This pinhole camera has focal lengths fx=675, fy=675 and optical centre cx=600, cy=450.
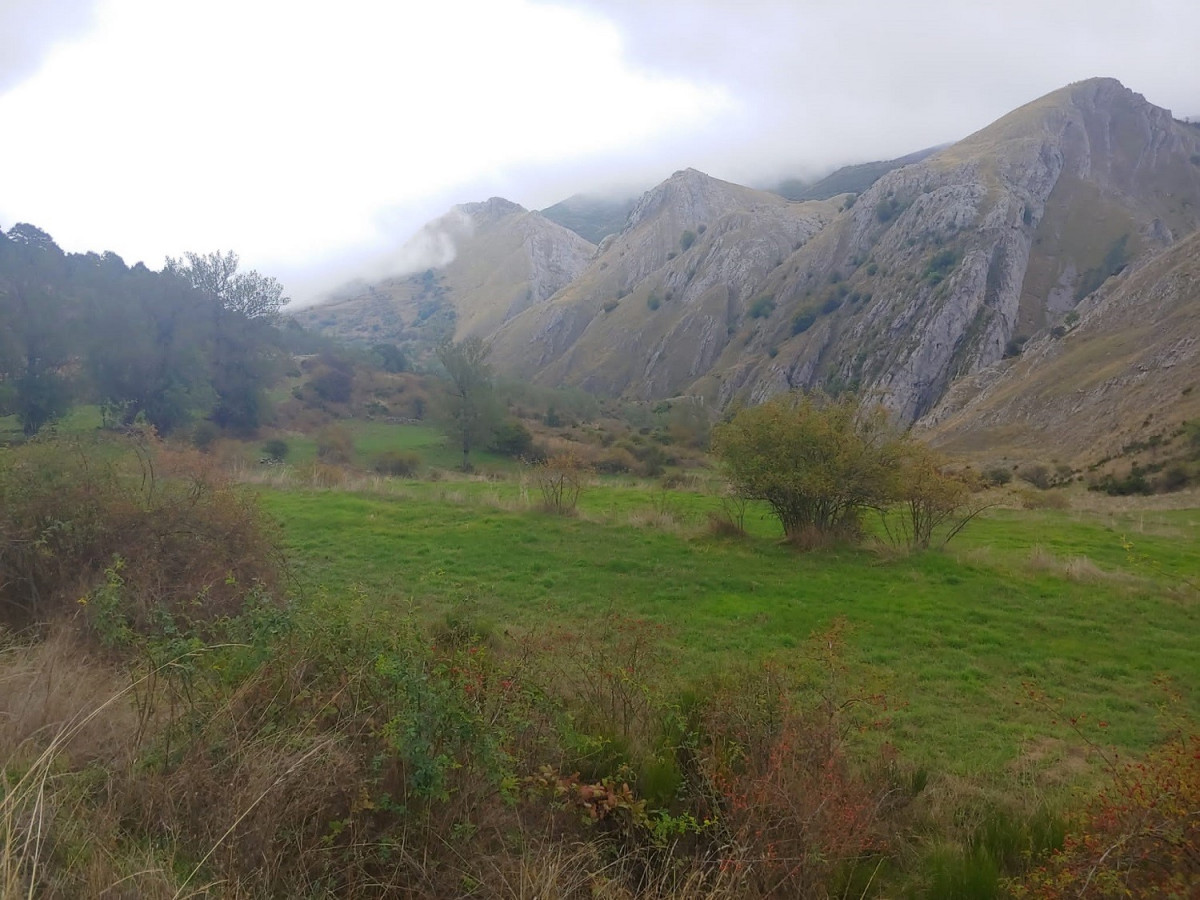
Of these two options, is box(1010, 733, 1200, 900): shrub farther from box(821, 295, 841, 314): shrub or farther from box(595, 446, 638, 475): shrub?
box(821, 295, 841, 314): shrub

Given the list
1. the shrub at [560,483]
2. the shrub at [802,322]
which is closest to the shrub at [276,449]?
the shrub at [560,483]

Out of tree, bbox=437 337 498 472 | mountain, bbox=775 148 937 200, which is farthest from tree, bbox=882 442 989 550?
mountain, bbox=775 148 937 200

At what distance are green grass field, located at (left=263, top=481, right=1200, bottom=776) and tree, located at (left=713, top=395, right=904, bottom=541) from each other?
42.5 inches

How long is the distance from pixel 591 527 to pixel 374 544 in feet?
16.7

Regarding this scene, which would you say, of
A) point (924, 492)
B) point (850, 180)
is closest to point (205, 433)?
point (924, 492)

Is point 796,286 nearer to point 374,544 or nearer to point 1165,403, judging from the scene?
point 1165,403

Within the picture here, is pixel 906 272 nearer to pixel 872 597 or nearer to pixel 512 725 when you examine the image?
pixel 872 597

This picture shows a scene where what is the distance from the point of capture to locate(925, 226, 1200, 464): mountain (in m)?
43.2

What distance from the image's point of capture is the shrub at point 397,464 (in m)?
36.0

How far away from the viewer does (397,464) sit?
120ft

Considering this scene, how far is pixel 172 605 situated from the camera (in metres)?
6.70

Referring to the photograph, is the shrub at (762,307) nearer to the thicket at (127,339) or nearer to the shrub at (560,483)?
the thicket at (127,339)

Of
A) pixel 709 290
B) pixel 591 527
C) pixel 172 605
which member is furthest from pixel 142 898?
pixel 709 290

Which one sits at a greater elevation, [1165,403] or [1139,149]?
[1139,149]
